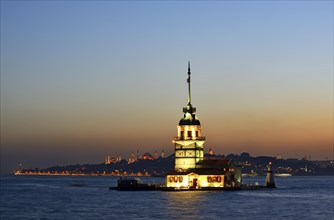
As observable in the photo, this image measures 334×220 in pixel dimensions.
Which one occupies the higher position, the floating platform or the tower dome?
the tower dome

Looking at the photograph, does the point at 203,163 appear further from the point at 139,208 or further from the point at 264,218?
the point at 264,218

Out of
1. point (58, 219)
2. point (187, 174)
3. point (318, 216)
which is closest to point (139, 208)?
point (58, 219)

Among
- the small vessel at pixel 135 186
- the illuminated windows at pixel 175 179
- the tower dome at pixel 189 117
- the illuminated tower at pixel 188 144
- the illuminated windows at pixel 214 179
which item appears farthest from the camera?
the small vessel at pixel 135 186

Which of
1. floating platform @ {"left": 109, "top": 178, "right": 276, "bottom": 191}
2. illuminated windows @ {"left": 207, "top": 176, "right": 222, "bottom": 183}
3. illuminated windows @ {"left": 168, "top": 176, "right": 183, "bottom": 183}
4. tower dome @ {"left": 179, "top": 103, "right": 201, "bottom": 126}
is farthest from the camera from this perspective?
tower dome @ {"left": 179, "top": 103, "right": 201, "bottom": 126}

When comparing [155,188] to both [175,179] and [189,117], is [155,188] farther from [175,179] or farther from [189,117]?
[189,117]

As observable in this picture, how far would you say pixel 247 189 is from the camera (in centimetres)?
13638

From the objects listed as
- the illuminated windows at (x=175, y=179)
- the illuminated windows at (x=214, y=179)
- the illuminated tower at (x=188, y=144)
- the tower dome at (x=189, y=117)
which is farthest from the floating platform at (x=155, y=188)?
the tower dome at (x=189, y=117)

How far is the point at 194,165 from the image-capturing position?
Answer: 129 metres

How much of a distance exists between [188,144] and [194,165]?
3923mm

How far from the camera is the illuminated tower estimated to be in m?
129

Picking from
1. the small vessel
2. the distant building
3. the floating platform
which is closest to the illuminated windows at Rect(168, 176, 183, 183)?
the distant building

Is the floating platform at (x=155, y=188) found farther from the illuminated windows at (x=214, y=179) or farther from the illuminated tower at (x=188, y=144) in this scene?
the illuminated tower at (x=188, y=144)

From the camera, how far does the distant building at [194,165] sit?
123062 millimetres

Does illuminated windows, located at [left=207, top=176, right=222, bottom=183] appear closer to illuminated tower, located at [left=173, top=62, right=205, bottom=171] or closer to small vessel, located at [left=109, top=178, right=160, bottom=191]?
illuminated tower, located at [left=173, top=62, right=205, bottom=171]
